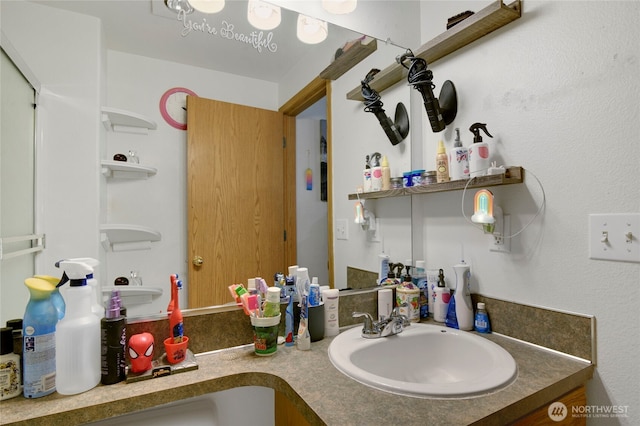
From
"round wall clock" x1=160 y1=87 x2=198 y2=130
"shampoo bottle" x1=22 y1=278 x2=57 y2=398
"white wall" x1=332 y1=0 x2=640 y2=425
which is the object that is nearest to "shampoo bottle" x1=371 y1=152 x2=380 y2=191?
"white wall" x1=332 y1=0 x2=640 y2=425

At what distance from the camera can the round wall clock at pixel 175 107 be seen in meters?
0.97

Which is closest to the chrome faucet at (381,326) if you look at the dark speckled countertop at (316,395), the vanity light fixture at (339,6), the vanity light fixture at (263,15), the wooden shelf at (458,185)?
the dark speckled countertop at (316,395)

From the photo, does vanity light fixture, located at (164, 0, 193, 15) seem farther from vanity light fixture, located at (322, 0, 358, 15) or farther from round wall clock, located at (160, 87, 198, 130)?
vanity light fixture, located at (322, 0, 358, 15)

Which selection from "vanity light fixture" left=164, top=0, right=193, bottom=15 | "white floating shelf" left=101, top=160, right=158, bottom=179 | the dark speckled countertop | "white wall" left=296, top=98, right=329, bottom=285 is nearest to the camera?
the dark speckled countertop

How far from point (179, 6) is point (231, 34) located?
166mm

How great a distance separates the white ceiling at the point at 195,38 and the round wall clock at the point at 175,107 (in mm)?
98

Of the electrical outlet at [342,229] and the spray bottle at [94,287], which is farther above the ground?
the electrical outlet at [342,229]

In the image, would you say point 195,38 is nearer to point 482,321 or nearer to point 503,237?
point 503,237

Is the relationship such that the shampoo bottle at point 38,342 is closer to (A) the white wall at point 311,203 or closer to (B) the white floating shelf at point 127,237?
→ (B) the white floating shelf at point 127,237

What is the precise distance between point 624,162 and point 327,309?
0.92 metres

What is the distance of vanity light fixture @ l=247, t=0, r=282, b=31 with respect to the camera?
1114 mm

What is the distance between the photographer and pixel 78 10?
34.1 inches

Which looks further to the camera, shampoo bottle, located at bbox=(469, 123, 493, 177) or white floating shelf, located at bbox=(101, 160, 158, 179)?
shampoo bottle, located at bbox=(469, 123, 493, 177)

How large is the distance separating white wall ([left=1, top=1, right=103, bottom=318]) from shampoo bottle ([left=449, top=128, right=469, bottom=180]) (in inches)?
43.9
